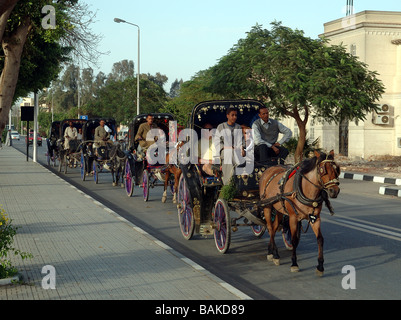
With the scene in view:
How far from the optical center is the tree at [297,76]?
79.5 feet

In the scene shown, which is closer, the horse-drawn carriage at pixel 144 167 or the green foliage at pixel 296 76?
the horse-drawn carriage at pixel 144 167

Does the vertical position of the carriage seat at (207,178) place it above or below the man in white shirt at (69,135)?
below

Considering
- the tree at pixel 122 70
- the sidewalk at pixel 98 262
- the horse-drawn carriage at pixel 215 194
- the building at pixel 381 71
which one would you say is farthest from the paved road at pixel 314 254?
the tree at pixel 122 70

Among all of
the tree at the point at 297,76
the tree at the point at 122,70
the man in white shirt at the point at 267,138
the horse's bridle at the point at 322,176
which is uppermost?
the tree at the point at 122,70

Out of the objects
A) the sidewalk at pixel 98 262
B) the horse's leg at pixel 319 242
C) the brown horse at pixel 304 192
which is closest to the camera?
the sidewalk at pixel 98 262

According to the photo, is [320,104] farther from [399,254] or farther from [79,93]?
[79,93]

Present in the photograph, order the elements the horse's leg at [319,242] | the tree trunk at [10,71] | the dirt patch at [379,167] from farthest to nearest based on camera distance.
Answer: the dirt patch at [379,167]
the tree trunk at [10,71]
the horse's leg at [319,242]

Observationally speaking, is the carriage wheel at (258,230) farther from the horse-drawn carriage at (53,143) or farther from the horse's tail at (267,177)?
the horse-drawn carriage at (53,143)

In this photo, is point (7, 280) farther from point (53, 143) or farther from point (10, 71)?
point (53, 143)

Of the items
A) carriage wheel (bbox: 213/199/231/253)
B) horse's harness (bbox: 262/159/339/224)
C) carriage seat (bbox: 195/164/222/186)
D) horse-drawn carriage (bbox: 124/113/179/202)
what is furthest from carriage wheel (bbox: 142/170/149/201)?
horse's harness (bbox: 262/159/339/224)

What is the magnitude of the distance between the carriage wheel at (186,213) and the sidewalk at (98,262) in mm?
705

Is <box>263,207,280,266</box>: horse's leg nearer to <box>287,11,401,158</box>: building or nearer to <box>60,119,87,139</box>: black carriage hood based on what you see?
<box>60,119,87,139</box>: black carriage hood

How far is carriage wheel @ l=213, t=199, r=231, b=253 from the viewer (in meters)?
9.02

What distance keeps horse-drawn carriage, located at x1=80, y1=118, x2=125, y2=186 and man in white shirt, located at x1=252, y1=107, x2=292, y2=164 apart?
32.8ft
